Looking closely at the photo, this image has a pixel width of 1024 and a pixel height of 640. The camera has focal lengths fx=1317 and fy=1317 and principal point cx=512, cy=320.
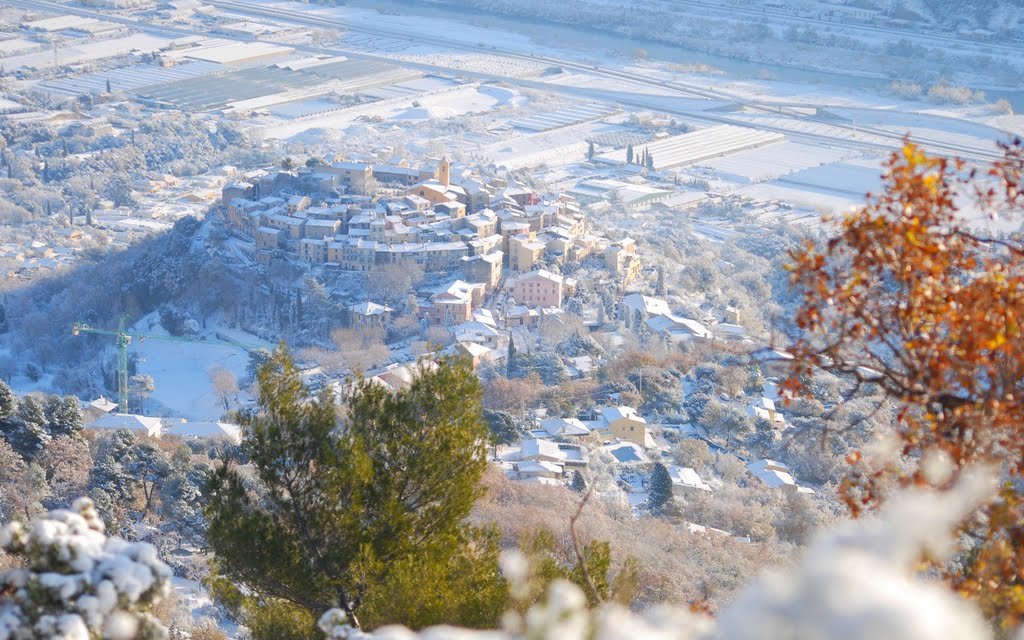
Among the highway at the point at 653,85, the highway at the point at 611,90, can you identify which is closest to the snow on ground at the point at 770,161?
the highway at the point at 611,90

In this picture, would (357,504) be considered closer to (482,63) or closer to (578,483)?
(578,483)

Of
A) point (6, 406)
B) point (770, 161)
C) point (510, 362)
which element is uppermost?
point (770, 161)

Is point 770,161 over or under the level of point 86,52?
over

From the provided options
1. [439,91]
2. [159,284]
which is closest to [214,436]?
[159,284]

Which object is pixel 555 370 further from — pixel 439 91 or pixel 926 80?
pixel 926 80

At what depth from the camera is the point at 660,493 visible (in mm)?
14211

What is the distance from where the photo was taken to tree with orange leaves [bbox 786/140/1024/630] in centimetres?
331

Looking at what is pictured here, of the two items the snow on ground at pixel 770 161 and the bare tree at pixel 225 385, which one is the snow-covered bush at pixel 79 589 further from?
the snow on ground at pixel 770 161

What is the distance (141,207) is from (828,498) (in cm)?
1770

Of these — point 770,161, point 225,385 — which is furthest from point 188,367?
point 770,161

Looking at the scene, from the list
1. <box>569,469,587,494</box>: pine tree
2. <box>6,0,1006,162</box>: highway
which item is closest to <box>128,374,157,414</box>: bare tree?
<box>569,469,587,494</box>: pine tree

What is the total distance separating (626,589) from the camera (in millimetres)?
5715

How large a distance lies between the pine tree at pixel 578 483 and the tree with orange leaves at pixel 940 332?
10819 millimetres

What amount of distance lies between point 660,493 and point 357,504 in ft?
28.5
